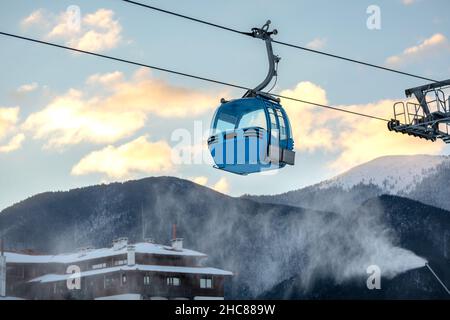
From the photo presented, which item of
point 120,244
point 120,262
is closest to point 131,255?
point 120,262

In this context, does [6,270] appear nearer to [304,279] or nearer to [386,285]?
[386,285]

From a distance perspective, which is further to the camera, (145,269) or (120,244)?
(120,244)

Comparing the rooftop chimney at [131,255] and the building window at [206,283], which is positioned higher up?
the rooftop chimney at [131,255]

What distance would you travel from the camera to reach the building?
8588cm

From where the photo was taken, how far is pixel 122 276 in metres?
85.6

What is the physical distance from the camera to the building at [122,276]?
85875 millimetres

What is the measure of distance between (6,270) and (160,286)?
18896 millimetres

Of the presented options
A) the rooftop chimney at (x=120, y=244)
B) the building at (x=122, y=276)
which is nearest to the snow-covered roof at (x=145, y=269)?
the building at (x=122, y=276)

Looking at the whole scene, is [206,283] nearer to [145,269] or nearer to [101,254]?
Result: [145,269]

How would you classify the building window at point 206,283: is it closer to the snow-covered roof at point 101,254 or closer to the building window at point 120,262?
the snow-covered roof at point 101,254

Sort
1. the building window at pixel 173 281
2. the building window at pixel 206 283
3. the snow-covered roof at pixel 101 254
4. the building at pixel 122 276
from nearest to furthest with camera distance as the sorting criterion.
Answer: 1. the building at pixel 122 276
2. the building window at pixel 173 281
3. the snow-covered roof at pixel 101 254
4. the building window at pixel 206 283

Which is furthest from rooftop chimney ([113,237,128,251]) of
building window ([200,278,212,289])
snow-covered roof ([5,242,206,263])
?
building window ([200,278,212,289])

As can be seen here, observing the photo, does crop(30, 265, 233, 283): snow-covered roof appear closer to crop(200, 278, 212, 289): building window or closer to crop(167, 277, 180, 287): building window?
crop(200, 278, 212, 289): building window
